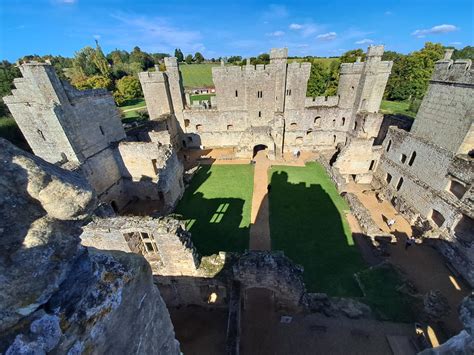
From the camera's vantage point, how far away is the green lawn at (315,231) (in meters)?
10.7

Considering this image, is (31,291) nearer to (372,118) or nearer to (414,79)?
(372,118)

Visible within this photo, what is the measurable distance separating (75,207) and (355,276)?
40.1 ft

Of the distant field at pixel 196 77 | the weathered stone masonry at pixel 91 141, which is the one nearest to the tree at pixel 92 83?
the distant field at pixel 196 77

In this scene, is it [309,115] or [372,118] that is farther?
[309,115]

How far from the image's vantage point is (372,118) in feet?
65.9

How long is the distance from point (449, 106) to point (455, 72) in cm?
188

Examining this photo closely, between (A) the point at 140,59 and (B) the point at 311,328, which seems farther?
(A) the point at 140,59

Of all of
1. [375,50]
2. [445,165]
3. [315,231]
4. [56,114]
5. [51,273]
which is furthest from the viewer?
[375,50]

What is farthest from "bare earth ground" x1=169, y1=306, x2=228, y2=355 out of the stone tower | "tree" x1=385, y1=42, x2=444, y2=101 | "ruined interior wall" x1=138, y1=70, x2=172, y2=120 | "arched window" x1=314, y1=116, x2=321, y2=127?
"tree" x1=385, y1=42, x2=444, y2=101

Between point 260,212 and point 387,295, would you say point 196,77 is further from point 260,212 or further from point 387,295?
point 387,295

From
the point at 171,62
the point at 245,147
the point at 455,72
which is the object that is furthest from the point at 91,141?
the point at 455,72

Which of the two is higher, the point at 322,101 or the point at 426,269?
the point at 322,101

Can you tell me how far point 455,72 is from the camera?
12.2 m

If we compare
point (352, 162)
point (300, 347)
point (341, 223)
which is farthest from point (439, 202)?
point (300, 347)
